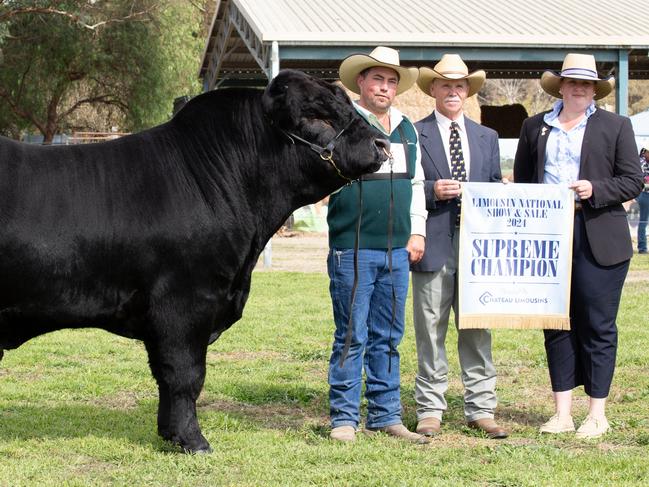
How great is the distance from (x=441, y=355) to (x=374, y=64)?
1.86 metres

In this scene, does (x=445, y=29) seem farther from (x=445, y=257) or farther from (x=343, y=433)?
(x=343, y=433)

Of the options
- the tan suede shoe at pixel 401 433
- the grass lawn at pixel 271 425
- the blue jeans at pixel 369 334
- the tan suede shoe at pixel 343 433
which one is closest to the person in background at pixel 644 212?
the grass lawn at pixel 271 425

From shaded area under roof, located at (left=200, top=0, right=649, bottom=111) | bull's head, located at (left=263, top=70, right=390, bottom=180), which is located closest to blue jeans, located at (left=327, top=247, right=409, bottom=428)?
bull's head, located at (left=263, top=70, right=390, bottom=180)

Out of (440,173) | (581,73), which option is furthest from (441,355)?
(581,73)

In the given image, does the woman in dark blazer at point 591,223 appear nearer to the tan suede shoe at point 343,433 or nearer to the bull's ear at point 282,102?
the tan suede shoe at point 343,433

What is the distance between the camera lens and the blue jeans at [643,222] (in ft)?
62.0

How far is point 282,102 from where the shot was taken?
5164 mm

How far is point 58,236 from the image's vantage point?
480 cm

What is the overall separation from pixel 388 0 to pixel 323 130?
51.3 feet

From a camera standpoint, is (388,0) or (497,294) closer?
(497,294)

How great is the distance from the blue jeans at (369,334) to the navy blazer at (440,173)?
0.25 metres

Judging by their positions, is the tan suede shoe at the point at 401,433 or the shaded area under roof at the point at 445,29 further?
the shaded area under roof at the point at 445,29

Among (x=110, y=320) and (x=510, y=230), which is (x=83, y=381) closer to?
(x=110, y=320)

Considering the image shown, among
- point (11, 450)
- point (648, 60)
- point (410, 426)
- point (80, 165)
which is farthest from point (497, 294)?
point (648, 60)
